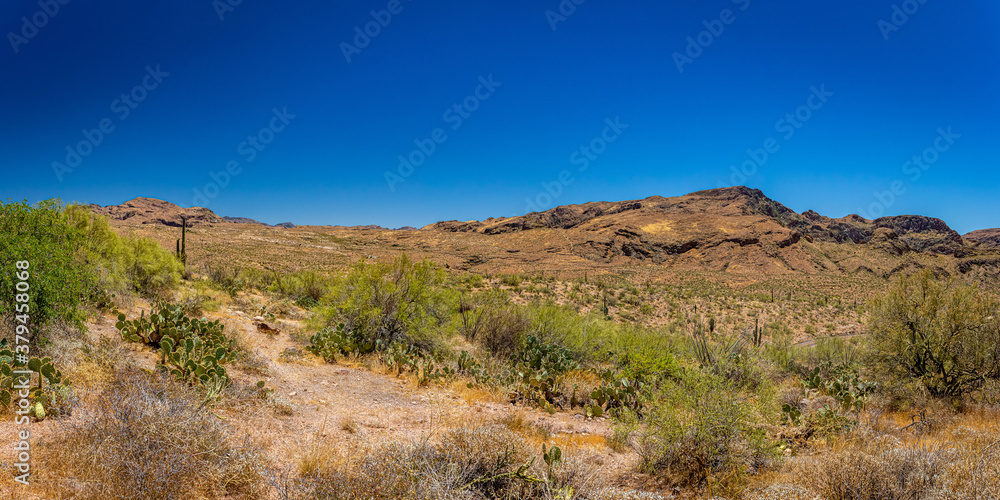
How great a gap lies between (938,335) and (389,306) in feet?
39.4

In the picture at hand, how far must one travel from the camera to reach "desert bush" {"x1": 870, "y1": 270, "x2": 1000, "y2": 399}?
8.61 meters

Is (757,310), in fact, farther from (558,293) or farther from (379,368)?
(379,368)

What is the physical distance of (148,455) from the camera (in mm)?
3652

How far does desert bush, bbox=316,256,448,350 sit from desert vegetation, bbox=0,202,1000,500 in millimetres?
55

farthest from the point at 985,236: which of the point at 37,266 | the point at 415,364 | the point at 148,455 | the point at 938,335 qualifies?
the point at 37,266

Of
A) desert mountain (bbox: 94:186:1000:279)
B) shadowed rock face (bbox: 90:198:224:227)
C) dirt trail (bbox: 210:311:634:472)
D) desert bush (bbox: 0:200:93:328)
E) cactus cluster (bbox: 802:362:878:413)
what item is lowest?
cactus cluster (bbox: 802:362:878:413)

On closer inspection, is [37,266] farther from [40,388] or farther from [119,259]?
[119,259]

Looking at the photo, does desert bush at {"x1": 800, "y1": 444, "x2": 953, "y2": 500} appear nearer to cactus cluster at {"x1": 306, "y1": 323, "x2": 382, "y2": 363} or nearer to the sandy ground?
the sandy ground

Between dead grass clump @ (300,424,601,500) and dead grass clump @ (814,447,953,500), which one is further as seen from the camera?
dead grass clump @ (814,447,953,500)

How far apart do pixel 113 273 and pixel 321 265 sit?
30.5m

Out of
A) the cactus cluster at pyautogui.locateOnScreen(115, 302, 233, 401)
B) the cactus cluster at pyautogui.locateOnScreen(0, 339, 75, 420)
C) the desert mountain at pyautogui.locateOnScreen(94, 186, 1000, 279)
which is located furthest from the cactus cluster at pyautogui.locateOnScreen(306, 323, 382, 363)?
the desert mountain at pyautogui.locateOnScreen(94, 186, 1000, 279)

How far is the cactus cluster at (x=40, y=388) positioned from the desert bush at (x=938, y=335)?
45.2 feet

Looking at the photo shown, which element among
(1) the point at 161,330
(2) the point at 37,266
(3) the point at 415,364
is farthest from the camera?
(3) the point at 415,364

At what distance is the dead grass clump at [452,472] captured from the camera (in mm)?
3641
